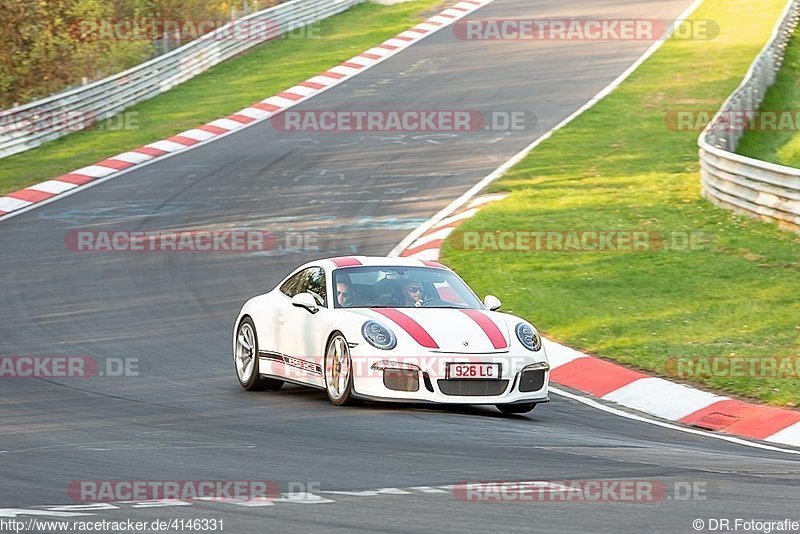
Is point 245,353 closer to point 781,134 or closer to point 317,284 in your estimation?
point 317,284

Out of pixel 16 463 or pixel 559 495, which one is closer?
pixel 559 495

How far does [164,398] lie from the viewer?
11.6 meters

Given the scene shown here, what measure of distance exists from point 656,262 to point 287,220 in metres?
6.47

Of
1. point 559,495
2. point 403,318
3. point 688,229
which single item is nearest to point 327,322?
point 403,318

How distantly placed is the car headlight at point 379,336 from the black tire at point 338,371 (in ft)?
0.64

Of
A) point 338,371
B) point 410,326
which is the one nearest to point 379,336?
point 410,326

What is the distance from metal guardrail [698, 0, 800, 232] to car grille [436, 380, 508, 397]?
799 centimetres

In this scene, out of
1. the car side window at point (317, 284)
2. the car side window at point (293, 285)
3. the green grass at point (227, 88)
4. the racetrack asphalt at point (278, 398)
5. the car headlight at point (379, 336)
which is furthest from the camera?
the green grass at point (227, 88)

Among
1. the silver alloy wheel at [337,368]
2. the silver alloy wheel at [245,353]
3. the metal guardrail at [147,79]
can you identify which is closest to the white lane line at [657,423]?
the silver alloy wheel at [337,368]

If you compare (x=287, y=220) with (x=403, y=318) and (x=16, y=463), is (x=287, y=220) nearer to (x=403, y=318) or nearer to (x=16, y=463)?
(x=403, y=318)

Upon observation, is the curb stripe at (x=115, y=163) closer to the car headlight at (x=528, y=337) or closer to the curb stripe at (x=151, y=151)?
the curb stripe at (x=151, y=151)

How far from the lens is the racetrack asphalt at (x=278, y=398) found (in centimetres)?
706

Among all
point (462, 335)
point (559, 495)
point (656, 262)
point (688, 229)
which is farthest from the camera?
point (688, 229)

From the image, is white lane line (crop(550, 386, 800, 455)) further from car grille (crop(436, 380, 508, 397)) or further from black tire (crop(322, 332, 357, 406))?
black tire (crop(322, 332, 357, 406))
